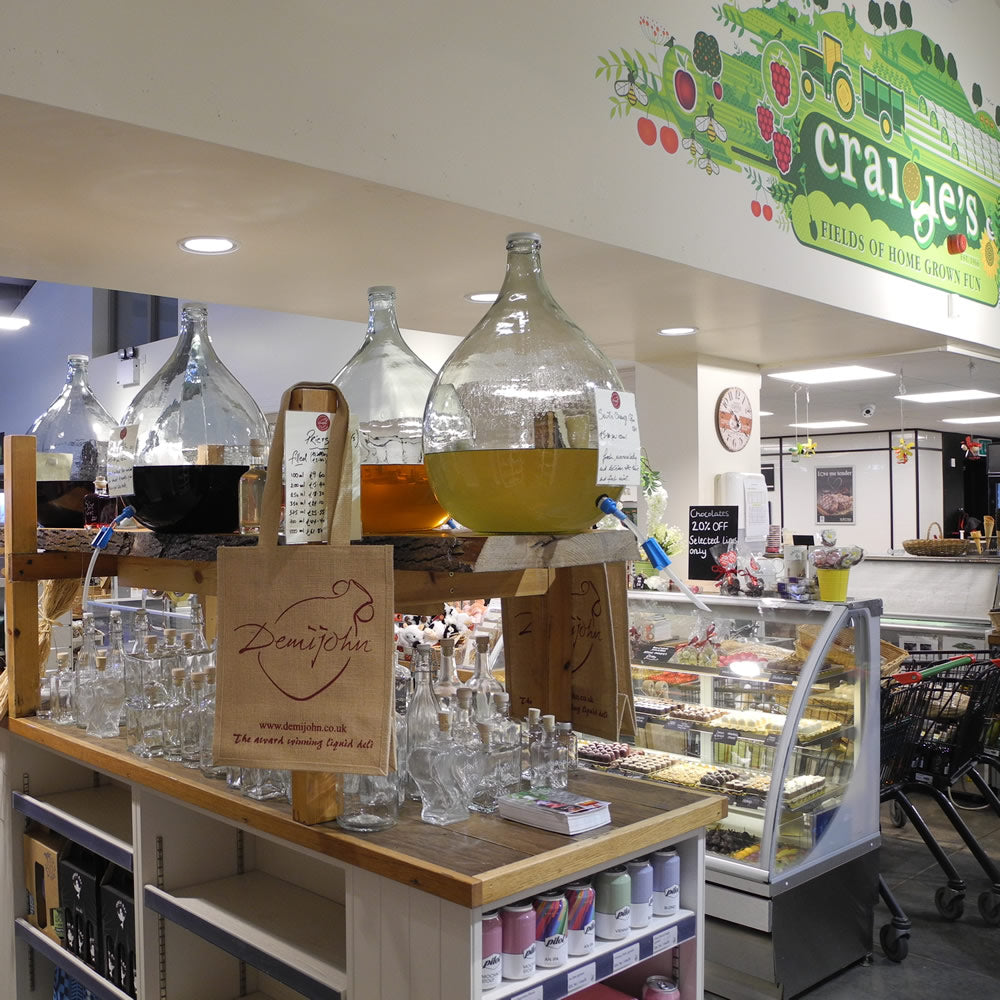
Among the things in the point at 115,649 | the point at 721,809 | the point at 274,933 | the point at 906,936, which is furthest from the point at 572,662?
the point at 906,936

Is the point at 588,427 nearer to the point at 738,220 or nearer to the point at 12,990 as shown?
the point at 12,990

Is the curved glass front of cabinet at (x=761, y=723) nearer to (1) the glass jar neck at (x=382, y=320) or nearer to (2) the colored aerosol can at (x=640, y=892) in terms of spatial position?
(2) the colored aerosol can at (x=640, y=892)

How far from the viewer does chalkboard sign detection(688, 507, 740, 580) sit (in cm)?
414

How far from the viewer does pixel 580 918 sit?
1.70 meters

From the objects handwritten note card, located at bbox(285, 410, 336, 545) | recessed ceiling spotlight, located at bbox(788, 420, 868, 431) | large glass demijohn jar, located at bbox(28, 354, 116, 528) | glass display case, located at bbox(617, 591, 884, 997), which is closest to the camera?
handwritten note card, located at bbox(285, 410, 336, 545)

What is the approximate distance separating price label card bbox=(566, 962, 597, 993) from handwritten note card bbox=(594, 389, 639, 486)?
0.87 metres

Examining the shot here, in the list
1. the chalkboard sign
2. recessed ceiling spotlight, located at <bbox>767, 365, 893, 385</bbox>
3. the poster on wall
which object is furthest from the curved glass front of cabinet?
the poster on wall

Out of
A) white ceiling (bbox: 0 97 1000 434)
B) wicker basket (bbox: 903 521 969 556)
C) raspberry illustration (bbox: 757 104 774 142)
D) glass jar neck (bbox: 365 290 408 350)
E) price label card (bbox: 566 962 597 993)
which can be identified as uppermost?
raspberry illustration (bbox: 757 104 774 142)

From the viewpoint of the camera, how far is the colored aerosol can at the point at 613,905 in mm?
1745

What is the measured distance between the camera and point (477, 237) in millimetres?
3145

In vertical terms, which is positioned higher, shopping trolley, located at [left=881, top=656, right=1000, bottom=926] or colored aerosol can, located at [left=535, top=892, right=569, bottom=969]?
colored aerosol can, located at [left=535, top=892, right=569, bottom=969]

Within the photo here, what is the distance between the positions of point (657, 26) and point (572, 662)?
265cm

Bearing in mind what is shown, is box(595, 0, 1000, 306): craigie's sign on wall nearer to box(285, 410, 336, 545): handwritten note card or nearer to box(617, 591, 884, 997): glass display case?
box(617, 591, 884, 997): glass display case

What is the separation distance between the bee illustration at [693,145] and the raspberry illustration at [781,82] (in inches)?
26.4
